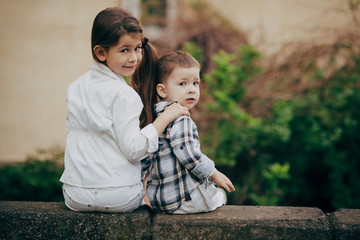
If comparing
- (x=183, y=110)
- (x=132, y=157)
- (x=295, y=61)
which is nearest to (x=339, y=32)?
(x=295, y=61)

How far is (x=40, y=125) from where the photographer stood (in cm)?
530

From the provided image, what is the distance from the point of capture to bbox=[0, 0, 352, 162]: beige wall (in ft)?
16.9

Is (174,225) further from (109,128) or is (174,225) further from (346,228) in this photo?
(346,228)

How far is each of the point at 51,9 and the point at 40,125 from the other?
1756 millimetres

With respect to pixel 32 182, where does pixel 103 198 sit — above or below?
above

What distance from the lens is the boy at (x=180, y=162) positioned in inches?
84.7

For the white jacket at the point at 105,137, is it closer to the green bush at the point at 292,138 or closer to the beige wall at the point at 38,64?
the green bush at the point at 292,138

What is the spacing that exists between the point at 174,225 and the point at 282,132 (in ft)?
7.06

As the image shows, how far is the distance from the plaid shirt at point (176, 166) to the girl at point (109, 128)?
0.35 ft

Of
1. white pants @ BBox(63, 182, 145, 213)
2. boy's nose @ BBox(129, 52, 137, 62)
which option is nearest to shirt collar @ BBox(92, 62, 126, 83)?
boy's nose @ BBox(129, 52, 137, 62)

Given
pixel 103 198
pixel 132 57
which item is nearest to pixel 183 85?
pixel 132 57

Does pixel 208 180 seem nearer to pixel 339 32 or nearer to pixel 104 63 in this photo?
pixel 104 63

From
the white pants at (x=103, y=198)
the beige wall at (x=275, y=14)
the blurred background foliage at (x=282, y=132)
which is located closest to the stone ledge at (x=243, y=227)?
the white pants at (x=103, y=198)

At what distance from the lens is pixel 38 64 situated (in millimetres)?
5234
